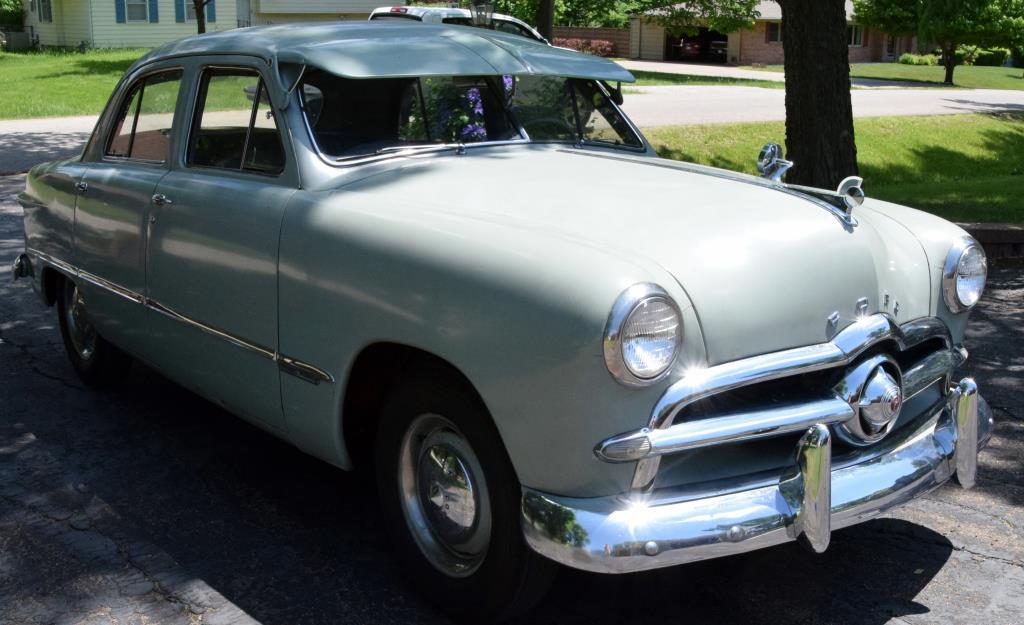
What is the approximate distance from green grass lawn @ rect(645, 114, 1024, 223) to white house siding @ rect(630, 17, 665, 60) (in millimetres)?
26995

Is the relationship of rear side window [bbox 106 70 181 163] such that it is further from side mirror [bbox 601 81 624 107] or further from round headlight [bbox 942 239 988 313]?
round headlight [bbox 942 239 988 313]

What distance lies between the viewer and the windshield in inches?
162

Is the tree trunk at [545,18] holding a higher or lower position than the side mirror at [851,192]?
higher

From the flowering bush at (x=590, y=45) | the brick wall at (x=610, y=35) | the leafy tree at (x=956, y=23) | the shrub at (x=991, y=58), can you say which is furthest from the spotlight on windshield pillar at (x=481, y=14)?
the shrub at (x=991, y=58)

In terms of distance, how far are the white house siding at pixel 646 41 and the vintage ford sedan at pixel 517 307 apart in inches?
1709

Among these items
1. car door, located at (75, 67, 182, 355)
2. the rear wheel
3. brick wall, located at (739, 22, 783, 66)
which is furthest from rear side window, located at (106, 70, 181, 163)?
brick wall, located at (739, 22, 783, 66)

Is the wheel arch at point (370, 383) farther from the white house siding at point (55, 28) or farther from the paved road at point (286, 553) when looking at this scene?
the white house siding at point (55, 28)

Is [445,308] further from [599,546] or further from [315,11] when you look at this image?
[315,11]

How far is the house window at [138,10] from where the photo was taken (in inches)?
1403

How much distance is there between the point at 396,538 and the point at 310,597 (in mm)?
333

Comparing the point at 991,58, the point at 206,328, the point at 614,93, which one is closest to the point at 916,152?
the point at 614,93

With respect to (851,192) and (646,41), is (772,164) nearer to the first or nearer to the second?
(851,192)

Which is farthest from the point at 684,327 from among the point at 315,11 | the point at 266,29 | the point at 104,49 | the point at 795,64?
the point at 315,11

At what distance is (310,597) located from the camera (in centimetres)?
358
